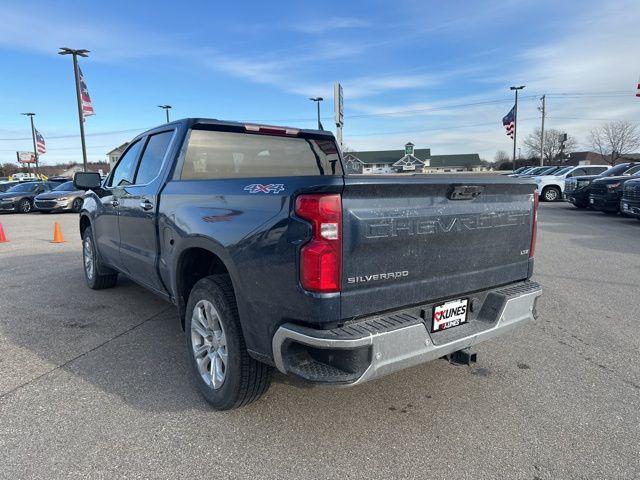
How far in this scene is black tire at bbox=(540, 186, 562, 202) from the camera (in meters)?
21.8

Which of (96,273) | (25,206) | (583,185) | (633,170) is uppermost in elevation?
(633,170)

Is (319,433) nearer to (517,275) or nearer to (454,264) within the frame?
(454,264)

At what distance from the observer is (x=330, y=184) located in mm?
2227

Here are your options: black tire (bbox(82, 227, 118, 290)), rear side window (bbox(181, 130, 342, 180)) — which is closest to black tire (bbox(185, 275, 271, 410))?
rear side window (bbox(181, 130, 342, 180))

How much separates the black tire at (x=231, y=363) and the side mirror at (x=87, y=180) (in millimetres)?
3049

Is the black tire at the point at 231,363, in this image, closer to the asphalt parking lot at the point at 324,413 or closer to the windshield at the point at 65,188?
the asphalt parking lot at the point at 324,413

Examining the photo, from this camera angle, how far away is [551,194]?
22.0 m

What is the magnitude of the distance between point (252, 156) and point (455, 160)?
8912 cm

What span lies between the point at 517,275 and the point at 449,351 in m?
0.96

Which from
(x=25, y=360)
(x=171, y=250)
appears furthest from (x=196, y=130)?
(x=25, y=360)

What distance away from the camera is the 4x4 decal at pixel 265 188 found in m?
2.44

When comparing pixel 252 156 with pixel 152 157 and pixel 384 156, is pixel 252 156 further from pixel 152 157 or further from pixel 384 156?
pixel 384 156

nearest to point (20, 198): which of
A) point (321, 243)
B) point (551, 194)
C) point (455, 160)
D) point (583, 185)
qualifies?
point (321, 243)

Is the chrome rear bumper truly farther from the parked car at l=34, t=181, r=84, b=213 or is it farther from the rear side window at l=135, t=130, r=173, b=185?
the parked car at l=34, t=181, r=84, b=213
